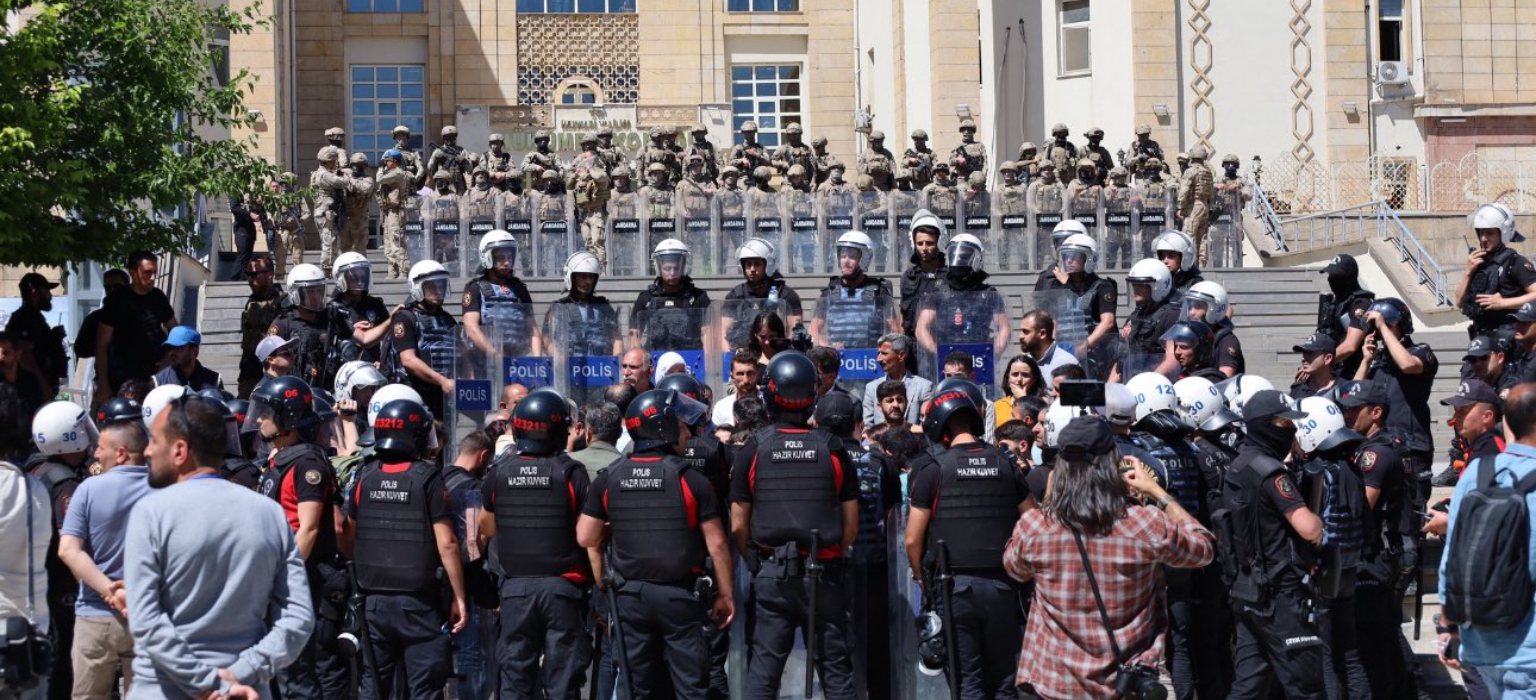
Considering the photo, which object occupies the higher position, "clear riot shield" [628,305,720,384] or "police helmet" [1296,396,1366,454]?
"clear riot shield" [628,305,720,384]

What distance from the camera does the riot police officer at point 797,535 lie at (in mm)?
9070

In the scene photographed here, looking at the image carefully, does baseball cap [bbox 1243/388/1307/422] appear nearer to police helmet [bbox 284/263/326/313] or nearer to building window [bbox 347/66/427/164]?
police helmet [bbox 284/263/326/313]

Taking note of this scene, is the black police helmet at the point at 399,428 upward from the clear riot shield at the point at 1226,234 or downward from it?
downward

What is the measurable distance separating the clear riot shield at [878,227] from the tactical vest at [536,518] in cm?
1422

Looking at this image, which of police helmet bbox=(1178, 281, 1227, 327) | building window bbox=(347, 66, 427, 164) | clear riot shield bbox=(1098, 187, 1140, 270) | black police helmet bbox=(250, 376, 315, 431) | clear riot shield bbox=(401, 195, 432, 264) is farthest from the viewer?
building window bbox=(347, 66, 427, 164)

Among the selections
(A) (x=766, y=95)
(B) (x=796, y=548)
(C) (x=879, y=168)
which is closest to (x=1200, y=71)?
(A) (x=766, y=95)

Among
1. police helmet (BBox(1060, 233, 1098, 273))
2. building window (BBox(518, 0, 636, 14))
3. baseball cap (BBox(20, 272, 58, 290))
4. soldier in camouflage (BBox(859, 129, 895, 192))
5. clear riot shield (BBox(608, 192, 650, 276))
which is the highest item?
building window (BBox(518, 0, 636, 14))

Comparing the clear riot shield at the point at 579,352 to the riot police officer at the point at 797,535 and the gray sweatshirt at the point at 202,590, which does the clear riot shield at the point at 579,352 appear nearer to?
the riot police officer at the point at 797,535

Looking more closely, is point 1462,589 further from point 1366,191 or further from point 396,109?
point 396,109

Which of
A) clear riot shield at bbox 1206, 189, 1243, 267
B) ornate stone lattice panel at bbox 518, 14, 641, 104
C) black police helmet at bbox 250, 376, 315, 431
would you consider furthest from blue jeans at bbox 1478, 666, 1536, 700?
ornate stone lattice panel at bbox 518, 14, 641, 104

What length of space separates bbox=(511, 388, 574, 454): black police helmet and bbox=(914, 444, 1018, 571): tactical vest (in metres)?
1.84

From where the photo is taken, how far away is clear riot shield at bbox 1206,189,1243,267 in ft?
79.7

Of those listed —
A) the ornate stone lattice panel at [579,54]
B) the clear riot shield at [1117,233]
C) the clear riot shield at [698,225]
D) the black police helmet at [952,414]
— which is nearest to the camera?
the black police helmet at [952,414]

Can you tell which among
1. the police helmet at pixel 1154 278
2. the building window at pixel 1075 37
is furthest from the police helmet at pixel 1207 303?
the building window at pixel 1075 37
